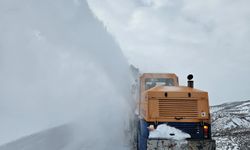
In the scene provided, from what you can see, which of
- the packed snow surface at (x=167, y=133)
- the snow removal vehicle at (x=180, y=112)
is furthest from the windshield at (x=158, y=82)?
the packed snow surface at (x=167, y=133)

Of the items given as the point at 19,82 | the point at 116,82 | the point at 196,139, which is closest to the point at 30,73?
the point at 19,82

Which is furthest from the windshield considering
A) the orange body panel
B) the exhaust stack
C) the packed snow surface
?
the packed snow surface

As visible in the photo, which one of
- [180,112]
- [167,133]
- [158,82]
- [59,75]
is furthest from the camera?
[59,75]

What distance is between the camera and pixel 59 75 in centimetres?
1997

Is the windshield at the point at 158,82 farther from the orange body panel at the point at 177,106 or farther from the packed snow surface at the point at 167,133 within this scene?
the packed snow surface at the point at 167,133

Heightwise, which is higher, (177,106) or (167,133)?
(177,106)

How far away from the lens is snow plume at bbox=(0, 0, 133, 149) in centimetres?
1477

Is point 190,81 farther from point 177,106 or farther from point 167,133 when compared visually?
point 167,133

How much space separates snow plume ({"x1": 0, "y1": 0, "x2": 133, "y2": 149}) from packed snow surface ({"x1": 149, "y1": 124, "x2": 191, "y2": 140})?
332 cm

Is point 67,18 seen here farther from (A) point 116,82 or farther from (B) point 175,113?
(B) point 175,113

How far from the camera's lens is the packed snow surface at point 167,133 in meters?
8.52

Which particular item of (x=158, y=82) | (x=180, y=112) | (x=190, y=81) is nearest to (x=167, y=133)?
(x=180, y=112)

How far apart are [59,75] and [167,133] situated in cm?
1254

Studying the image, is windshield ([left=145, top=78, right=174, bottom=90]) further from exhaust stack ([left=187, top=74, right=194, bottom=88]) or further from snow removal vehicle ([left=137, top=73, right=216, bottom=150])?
snow removal vehicle ([left=137, top=73, right=216, bottom=150])
